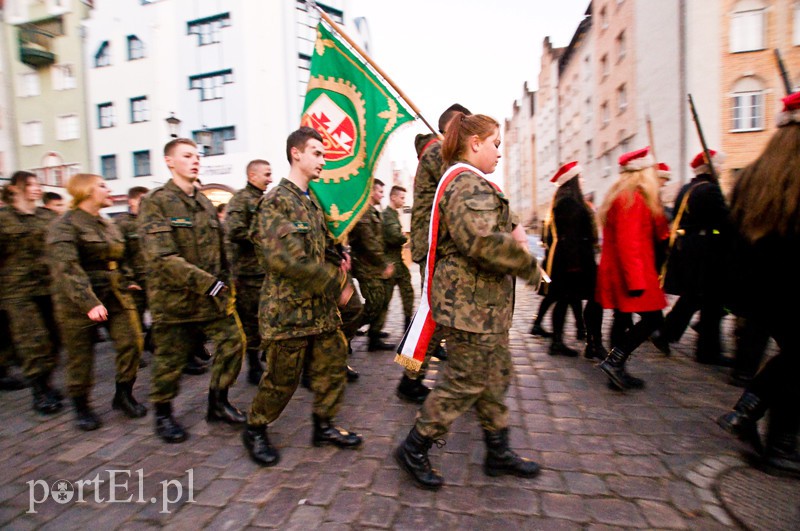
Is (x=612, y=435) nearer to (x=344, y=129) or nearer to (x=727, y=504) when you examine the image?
(x=727, y=504)

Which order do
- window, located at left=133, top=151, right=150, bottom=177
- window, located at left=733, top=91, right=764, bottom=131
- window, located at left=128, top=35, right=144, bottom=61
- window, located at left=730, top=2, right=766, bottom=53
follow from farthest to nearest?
1. window, located at left=128, top=35, right=144, bottom=61
2. window, located at left=133, top=151, right=150, bottom=177
3. window, located at left=733, top=91, right=764, bottom=131
4. window, located at left=730, top=2, right=766, bottom=53

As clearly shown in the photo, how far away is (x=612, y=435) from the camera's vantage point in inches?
122

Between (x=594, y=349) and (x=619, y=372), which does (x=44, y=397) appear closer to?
(x=619, y=372)

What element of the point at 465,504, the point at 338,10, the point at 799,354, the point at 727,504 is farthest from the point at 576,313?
the point at 338,10

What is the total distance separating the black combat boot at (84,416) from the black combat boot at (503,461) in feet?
9.78

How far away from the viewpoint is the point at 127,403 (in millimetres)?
3777

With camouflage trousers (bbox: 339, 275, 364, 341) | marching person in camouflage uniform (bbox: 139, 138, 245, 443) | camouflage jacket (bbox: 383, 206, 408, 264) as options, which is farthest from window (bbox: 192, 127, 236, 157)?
marching person in camouflage uniform (bbox: 139, 138, 245, 443)

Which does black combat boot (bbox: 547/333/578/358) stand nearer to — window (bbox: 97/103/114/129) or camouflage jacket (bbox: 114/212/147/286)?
camouflage jacket (bbox: 114/212/147/286)

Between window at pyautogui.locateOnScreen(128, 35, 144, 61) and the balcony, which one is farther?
window at pyautogui.locateOnScreen(128, 35, 144, 61)

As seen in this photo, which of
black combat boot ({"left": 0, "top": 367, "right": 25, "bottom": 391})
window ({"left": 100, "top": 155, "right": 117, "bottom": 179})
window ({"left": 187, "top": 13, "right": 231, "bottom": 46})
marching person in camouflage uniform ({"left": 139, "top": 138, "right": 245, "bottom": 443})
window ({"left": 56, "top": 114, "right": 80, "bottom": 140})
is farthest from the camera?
window ({"left": 56, "top": 114, "right": 80, "bottom": 140})

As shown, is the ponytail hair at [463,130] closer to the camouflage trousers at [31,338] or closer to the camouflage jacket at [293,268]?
the camouflage jacket at [293,268]

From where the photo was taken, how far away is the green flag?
382 cm

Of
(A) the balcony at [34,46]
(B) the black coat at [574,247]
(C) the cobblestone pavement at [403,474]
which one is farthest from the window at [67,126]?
(B) the black coat at [574,247]

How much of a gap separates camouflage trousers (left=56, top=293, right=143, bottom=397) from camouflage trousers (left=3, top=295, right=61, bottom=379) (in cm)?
77
